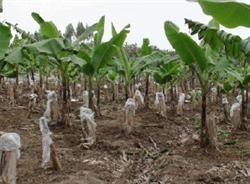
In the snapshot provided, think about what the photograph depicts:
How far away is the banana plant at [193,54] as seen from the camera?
5.97 m

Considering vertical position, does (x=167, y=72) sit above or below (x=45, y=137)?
above

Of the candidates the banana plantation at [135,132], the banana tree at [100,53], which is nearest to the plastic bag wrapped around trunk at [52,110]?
the banana plantation at [135,132]

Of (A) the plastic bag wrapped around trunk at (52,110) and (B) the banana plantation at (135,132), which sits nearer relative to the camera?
(B) the banana plantation at (135,132)

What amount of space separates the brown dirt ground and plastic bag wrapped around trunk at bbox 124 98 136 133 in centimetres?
16

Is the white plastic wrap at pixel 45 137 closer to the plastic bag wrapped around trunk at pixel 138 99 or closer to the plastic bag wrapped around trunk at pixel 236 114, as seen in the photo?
the plastic bag wrapped around trunk at pixel 236 114

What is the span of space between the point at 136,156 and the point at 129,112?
1.05 m

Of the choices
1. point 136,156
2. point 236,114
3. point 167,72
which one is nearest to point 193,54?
point 136,156

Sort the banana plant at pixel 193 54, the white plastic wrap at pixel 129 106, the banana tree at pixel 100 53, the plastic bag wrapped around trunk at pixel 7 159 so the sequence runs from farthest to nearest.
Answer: the banana tree at pixel 100 53
the white plastic wrap at pixel 129 106
the banana plant at pixel 193 54
the plastic bag wrapped around trunk at pixel 7 159

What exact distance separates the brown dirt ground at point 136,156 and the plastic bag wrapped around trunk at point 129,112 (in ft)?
0.52

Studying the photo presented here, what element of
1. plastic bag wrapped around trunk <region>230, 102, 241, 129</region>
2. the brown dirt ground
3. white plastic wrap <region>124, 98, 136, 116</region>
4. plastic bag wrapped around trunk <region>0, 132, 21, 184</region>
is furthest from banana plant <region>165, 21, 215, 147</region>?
plastic bag wrapped around trunk <region>0, 132, 21, 184</region>

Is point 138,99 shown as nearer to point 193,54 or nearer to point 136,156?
point 136,156

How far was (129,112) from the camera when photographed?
7184mm

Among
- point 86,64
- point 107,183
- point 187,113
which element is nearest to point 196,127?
point 187,113

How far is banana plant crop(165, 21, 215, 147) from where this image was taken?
5969mm
